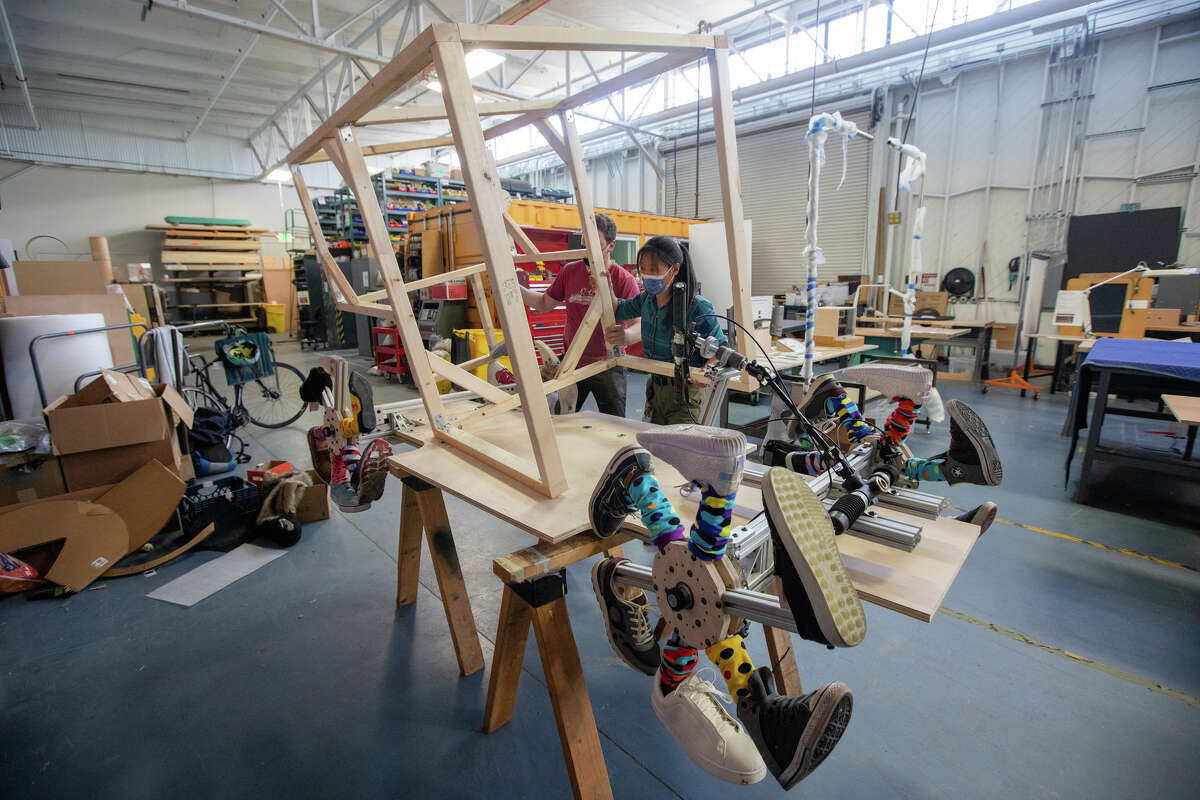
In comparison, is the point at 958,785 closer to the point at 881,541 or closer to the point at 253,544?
the point at 881,541

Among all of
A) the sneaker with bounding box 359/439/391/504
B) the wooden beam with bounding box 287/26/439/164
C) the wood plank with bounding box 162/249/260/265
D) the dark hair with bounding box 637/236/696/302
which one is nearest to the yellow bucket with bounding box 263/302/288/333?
the wood plank with bounding box 162/249/260/265

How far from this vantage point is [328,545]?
3371mm

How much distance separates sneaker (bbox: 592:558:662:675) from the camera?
4.55 ft

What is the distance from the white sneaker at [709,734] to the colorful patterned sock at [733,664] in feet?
0.16

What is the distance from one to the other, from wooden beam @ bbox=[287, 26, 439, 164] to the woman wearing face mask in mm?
1087

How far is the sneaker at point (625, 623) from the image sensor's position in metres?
1.39

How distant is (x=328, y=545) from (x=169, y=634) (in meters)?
0.93

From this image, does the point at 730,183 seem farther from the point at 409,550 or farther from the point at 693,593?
the point at 409,550

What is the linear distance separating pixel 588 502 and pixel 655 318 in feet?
4.55

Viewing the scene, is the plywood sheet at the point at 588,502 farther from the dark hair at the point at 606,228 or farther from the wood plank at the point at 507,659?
the dark hair at the point at 606,228

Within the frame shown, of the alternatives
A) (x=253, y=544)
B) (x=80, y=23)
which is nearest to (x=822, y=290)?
(x=253, y=544)

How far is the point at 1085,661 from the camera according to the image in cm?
219

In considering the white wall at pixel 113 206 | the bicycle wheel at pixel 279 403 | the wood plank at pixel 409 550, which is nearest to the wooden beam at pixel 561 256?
the wood plank at pixel 409 550

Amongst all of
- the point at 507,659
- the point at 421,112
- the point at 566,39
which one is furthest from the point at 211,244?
the point at 507,659
